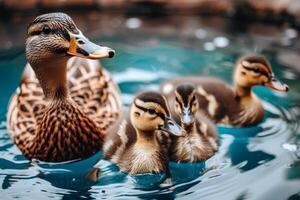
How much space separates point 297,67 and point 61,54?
6.07 feet

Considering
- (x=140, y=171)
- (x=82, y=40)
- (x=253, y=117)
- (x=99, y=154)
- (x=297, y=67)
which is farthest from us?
(x=297, y=67)

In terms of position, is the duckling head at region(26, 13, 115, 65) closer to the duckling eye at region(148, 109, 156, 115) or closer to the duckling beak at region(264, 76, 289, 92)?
the duckling eye at region(148, 109, 156, 115)

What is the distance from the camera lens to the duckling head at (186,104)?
2.69m

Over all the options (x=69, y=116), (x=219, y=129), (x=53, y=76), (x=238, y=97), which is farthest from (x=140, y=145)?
(x=238, y=97)

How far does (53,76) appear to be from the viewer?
275 centimetres

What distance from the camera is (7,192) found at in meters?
2.69

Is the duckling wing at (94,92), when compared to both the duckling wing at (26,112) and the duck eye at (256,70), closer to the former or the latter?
the duckling wing at (26,112)

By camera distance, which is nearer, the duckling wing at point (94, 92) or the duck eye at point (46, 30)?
the duck eye at point (46, 30)

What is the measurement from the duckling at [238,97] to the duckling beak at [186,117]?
0.55 m

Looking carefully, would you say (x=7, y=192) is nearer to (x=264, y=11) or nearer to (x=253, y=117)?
(x=253, y=117)

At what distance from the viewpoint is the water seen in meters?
2.68

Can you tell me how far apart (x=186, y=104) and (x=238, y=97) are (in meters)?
0.70

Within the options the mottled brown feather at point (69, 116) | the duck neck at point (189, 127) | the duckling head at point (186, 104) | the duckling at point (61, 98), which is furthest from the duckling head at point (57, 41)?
the duck neck at point (189, 127)

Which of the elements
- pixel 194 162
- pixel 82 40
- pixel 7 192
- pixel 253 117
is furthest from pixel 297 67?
pixel 7 192
